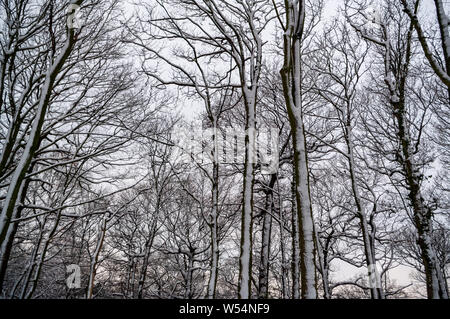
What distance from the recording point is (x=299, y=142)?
463cm

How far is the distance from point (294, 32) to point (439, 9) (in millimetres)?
2899

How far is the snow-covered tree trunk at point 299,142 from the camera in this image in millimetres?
3842

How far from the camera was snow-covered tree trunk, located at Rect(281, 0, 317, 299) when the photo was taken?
3842mm

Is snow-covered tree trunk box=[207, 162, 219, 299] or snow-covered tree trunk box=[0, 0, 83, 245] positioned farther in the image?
snow-covered tree trunk box=[207, 162, 219, 299]

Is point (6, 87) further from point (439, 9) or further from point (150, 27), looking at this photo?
point (439, 9)

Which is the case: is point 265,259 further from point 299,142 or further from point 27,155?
point 27,155

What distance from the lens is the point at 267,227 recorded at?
11188mm

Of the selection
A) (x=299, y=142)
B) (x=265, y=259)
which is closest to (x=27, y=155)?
(x=299, y=142)

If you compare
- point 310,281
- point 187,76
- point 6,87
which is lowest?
point 310,281

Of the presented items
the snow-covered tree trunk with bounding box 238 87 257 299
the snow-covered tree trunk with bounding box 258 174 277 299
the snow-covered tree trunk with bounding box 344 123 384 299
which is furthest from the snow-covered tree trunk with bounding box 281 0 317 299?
the snow-covered tree trunk with bounding box 344 123 384 299

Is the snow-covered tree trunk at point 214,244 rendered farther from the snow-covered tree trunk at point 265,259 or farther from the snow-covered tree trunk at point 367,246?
the snow-covered tree trunk at point 367,246

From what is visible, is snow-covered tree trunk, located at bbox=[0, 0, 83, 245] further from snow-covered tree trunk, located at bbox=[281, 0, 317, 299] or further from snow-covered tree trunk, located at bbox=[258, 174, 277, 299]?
snow-covered tree trunk, located at bbox=[258, 174, 277, 299]
